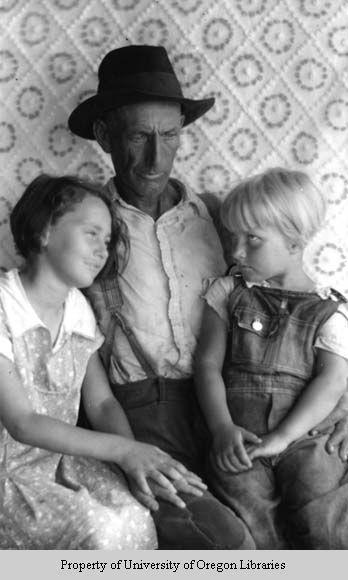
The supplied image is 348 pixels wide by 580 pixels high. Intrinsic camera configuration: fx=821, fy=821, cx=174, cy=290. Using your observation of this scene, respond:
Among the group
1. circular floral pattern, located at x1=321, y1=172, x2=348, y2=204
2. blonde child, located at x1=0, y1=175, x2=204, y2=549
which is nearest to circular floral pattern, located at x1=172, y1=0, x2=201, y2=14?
circular floral pattern, located at x1=321, y1=172, x2=348, y2=204

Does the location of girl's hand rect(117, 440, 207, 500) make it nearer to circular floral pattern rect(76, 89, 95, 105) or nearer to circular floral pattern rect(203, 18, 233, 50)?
circular floral pattern rect(76, 89, 95, 105)

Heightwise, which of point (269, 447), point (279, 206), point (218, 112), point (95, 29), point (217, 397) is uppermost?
point (95, 29)

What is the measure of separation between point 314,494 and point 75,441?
1.59 ft

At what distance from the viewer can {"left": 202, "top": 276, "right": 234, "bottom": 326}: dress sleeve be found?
184cm

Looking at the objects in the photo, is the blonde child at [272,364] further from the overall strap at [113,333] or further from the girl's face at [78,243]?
the girl's face at [78,243]

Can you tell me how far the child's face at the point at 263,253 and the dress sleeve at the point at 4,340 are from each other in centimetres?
51

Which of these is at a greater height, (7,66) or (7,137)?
(7,66)

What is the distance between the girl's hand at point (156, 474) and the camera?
158cm

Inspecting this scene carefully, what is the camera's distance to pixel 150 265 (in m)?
1.92

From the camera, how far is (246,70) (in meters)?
2.16

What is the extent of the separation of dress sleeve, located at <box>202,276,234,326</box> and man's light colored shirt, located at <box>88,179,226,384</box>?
0.17 ft

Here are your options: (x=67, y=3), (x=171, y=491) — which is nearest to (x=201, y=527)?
(x=171, y=491)

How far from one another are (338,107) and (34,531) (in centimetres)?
132
